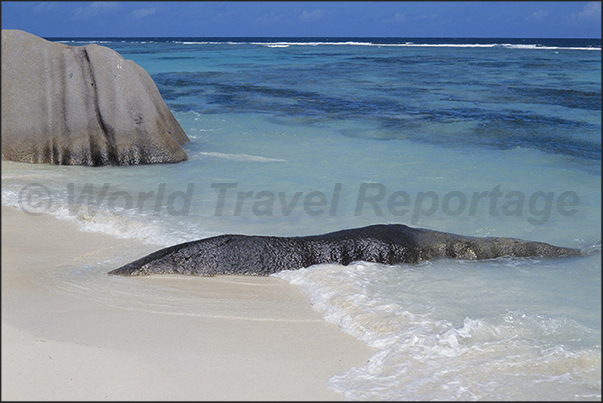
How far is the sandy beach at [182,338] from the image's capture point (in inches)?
106

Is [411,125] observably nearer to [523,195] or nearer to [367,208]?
[523,195]

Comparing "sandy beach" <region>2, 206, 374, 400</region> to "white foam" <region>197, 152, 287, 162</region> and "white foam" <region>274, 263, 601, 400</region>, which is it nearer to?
"white foam" <region>274, 263, 601, 400</region>

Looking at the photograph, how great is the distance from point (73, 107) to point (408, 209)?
4.79 meters

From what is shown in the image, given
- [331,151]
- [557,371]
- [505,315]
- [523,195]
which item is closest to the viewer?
[557,371]

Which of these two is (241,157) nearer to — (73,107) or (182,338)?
(73,107)

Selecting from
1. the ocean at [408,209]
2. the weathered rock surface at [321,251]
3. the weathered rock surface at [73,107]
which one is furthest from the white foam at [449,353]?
the weathered rock surface at [73,107]

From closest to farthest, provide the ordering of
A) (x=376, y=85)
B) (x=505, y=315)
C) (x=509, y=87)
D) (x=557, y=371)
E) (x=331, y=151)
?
(x=557, y=371) < (x=505, y=315) < (x=331, y=151) < (x=509, y=87) < (x=376, y=85)

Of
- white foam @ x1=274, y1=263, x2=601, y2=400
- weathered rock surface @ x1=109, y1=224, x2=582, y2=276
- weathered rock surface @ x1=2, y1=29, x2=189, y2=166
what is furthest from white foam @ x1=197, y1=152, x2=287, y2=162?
white foam @ x1=274, y1=263, x2=601, y2=400

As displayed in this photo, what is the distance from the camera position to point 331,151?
9.34 m

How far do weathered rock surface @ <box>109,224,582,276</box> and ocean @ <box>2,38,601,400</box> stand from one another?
0.14 metres

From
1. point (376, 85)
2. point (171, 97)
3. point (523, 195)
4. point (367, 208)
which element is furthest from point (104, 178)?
point (376, 85)

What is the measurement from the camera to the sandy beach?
8.80 ft

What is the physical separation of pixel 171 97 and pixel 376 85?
695 cm

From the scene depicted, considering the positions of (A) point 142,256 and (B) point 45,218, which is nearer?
(A) point 142,256
